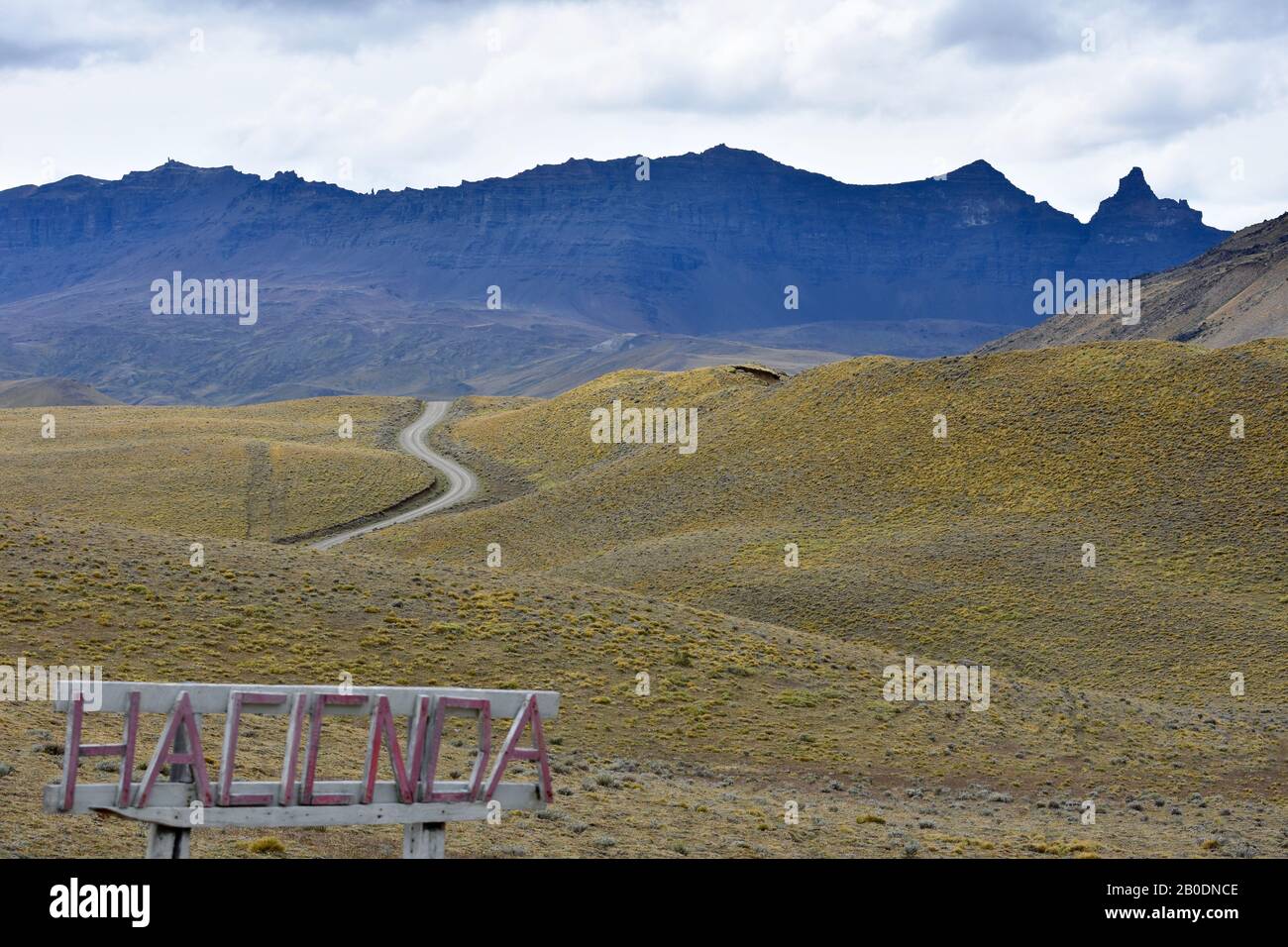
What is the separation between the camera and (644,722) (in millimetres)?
32250

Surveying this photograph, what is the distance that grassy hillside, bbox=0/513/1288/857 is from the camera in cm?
2003

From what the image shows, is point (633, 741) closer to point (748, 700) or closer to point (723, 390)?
point (748, 700)

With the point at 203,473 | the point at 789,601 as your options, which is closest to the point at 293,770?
the point at 789,601

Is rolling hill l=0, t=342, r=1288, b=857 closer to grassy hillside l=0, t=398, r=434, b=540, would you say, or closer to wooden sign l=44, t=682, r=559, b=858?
grassy hillside l=0, t=398, r=434, b=540

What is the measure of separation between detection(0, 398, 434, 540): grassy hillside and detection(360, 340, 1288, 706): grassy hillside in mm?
9731

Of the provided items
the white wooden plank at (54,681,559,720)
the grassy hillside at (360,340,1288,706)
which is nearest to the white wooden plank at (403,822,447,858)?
the white wooden plank at (54,681,559,720)

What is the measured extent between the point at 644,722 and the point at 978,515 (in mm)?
40751

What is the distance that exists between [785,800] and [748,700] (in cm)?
1052

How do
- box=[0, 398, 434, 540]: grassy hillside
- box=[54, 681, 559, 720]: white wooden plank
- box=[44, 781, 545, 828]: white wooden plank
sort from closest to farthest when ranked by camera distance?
box=[44, 781, 545, 828]: white wooden plank → box=[54, 681, 559, 720]: white wooden plank → box=[0, 398, 434, 540]: grassy hillside

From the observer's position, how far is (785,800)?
25.4 meters

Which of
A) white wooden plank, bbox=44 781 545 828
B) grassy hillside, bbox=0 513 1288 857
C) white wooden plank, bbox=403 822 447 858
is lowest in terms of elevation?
grassy hillside, bbox=0 513 1288 857

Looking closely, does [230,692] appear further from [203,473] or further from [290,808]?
[203,473]

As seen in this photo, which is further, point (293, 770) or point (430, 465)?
point (430, 465)

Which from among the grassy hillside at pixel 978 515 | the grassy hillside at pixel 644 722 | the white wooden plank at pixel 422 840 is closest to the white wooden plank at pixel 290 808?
the white wooden plank at pixel 422 840
